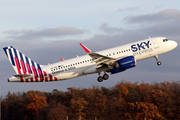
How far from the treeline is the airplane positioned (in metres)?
48.0

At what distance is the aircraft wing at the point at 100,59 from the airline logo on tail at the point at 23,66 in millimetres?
11137

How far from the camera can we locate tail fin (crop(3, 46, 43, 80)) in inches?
2128

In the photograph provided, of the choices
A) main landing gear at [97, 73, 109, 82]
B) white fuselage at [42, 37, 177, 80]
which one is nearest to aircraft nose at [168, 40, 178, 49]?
white fuselage at [42, 37, 177, 80]

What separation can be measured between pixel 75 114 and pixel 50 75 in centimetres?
5765

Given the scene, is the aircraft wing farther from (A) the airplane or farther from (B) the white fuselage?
(B) the white fuselage

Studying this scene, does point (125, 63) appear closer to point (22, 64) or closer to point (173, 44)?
point (173, 44)

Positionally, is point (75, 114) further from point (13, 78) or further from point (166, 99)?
point (13, 78)

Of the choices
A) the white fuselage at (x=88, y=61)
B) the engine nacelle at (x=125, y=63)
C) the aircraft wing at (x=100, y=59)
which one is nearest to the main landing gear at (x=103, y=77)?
the white fuselage at (x=88, y=61)

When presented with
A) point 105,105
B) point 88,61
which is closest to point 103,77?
point 88,61

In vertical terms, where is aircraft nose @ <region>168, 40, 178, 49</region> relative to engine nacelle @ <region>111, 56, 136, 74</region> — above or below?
above

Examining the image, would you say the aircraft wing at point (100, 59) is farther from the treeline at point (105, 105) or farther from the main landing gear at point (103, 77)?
Answer: the treeline at point (105, 105)

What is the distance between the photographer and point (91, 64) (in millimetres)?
53688

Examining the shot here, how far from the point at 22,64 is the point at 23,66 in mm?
527

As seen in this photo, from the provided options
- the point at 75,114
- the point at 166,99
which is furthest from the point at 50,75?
the point at 166,99
